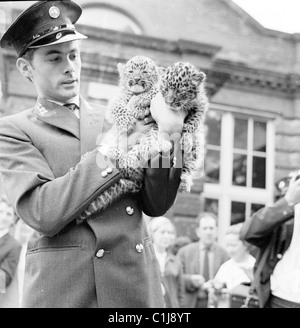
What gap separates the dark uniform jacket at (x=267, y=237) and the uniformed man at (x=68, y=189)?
97cm

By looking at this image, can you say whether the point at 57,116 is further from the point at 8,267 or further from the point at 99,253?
the point at 8,267

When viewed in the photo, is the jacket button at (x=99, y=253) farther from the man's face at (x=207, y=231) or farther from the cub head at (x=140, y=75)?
the man's face at (x=207, y=231)

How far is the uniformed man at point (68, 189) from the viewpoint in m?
1.42

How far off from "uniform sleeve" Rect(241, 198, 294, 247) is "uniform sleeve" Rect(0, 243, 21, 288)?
1026 mm

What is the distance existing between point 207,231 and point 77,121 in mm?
2055

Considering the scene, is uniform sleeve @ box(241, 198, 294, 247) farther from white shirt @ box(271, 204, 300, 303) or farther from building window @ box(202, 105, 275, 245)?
building window @ box(202, 105, 275, 245)

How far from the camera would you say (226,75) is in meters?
4.94

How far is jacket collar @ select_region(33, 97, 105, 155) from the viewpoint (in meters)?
1.54

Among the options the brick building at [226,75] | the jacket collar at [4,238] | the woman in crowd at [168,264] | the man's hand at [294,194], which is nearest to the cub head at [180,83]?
the man's hand at [294,194]

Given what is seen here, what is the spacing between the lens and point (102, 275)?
4.76 feet

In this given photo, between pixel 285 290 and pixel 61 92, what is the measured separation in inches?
52.9

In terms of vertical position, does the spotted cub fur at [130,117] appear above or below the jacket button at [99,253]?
above

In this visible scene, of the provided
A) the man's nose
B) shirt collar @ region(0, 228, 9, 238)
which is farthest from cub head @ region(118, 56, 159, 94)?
shirt collar @ region(0, 228, 9, 238)
